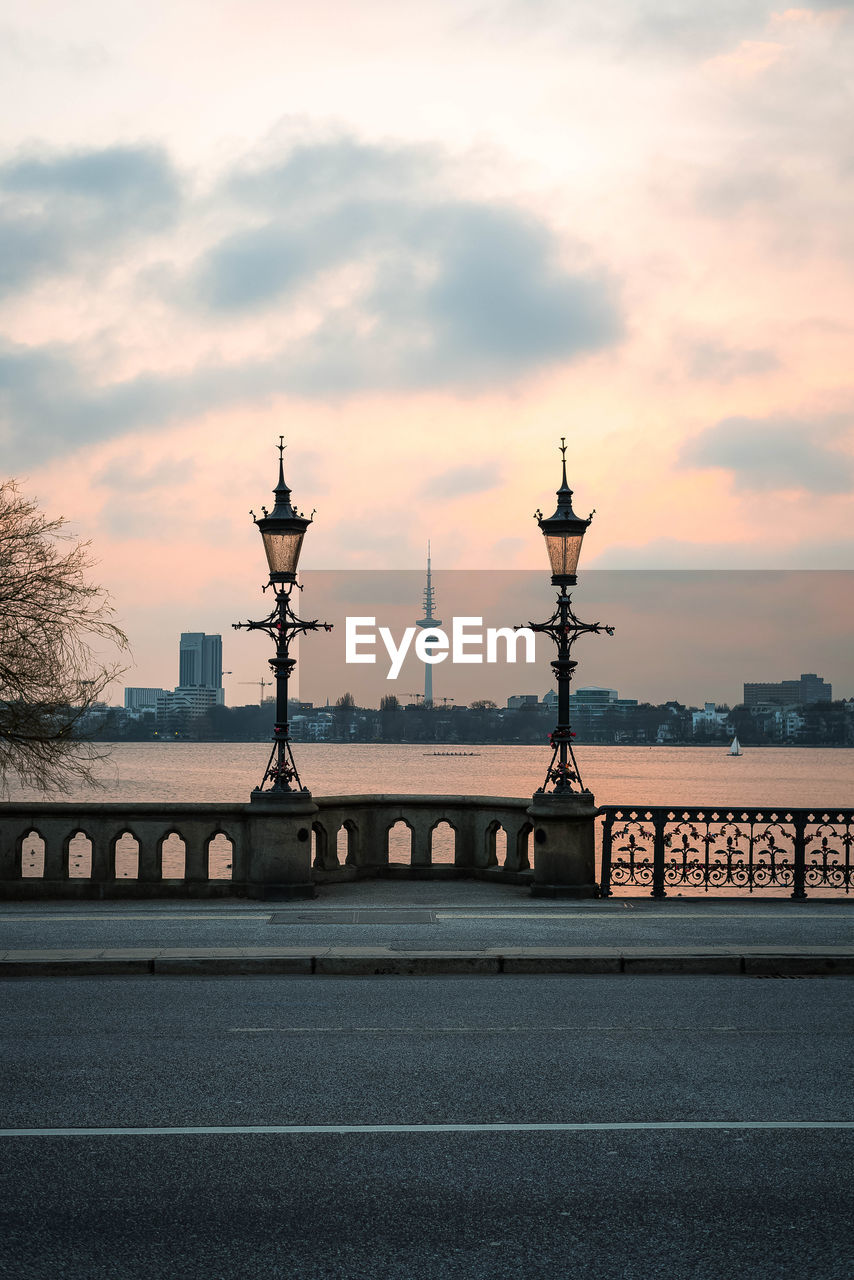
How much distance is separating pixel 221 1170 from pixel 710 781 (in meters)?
134

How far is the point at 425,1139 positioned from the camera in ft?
20.2

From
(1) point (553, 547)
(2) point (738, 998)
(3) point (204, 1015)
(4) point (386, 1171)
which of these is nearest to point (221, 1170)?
(4) point (386, 1171)

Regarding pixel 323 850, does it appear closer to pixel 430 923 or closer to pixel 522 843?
pixel 522 843

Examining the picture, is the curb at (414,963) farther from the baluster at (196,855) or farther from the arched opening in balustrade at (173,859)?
the arched opening in balustrade at (173,859)

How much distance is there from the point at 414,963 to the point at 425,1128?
14.7 feet

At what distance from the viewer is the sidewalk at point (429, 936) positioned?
10.8 meters

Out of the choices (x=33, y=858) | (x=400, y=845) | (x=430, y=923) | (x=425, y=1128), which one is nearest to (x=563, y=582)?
(x=430, y=923)

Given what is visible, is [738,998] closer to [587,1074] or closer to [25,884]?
[587,1074]

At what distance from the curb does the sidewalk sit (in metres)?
0.01

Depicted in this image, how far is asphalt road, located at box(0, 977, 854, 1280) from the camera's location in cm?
481

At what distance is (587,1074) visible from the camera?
7430mm

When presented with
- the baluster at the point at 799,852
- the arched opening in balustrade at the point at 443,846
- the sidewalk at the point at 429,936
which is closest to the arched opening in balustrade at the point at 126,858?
the arched opening in balustrade at the point at 443,846

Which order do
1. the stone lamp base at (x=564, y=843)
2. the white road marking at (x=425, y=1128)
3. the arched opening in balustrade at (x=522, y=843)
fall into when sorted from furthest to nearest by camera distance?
the arched opening in balustrade at (x=522, y=843), the stone lamp base at (x=564, y=843), the white road marking at (x=425, y=1128)

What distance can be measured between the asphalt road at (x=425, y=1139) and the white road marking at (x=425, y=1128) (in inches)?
1.0
